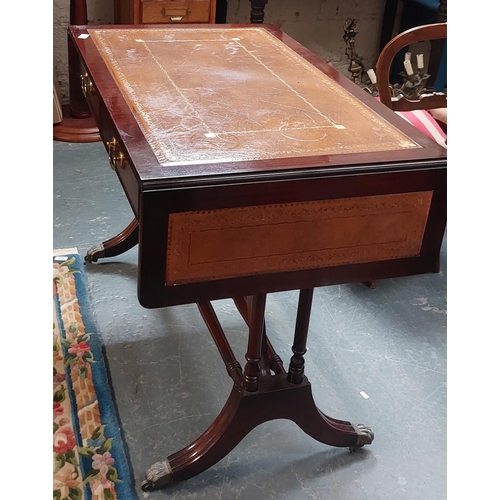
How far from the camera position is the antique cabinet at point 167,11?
10.2 ft

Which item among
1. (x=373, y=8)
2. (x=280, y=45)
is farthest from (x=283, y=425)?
(x=373, y=8)

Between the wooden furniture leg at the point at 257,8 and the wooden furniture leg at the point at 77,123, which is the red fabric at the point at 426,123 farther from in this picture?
the wooden furniture leg at the point at 77,123

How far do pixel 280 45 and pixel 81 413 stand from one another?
1208mm

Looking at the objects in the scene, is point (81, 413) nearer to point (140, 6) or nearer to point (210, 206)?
point (210, 206)

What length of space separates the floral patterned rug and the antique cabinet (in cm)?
152

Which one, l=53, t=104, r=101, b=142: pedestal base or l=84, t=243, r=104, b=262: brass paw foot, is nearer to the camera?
l=84, t=243, r=104, b=262: brass paw foot

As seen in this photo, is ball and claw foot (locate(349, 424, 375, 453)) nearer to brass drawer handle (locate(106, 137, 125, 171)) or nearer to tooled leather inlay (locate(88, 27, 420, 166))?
tooled leather inlay (locate(88, 27, 420, 166))

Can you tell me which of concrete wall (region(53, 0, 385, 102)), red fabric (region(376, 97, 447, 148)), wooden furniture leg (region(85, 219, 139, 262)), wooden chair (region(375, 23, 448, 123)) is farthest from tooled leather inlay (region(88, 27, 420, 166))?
concrete wall (region(53, 0, 385, 102))

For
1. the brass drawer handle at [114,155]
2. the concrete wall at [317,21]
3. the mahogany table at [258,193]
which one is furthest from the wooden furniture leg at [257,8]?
the brass drawer handle at [114,155]

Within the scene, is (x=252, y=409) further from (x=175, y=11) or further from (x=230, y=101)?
(x=175, y=11)

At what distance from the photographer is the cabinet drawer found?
10.3ft

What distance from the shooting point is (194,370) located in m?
1.95

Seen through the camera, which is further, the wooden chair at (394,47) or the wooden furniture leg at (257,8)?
the wooden furniture leg at (257,8)

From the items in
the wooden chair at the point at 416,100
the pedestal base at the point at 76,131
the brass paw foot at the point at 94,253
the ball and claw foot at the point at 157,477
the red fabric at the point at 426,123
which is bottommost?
the ball and claw foot at the point at 157,477
